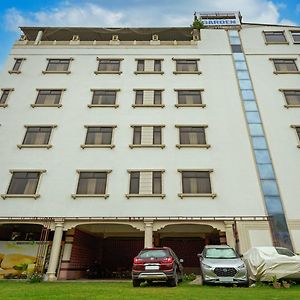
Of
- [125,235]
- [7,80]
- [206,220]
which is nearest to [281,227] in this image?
[206,220]

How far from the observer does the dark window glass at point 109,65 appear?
83.4 feet

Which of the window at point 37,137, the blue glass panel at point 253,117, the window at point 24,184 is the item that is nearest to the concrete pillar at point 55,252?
the window at point 24,184

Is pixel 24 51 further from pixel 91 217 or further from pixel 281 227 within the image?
pixel 281 227

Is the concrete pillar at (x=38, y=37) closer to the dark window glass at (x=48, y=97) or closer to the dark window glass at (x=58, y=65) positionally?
the dark window glass at (x=58, y=65)

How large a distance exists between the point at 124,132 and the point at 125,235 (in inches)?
307

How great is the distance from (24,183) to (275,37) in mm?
25599

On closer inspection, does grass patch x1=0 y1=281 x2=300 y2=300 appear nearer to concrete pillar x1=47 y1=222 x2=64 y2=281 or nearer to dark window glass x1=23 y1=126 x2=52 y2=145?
concrete pillar x1=47 y1=222 x2=64 y2=281

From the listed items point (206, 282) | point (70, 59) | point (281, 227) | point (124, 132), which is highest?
point (70, 59)

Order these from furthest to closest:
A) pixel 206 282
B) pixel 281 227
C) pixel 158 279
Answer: pixel 281 227 → pixel 206 282 → pixel 158 279

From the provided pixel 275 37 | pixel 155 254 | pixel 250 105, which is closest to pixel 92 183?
pixel 155 254

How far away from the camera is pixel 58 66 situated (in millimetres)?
25578

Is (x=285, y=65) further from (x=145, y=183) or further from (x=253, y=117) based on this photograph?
(x=145, y=183)

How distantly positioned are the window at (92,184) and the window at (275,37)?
2006 centimetres

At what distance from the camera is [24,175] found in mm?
19219
